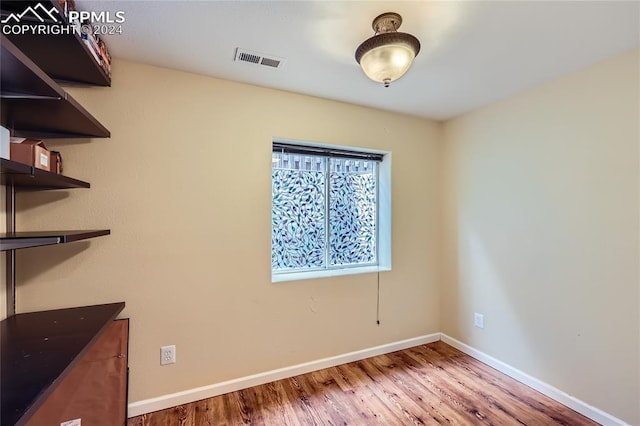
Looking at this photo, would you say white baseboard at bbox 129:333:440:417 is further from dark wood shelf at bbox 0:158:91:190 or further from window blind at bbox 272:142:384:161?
window blind at bbox 272:142:384:161

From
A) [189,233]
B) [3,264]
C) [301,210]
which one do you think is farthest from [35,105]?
[301,210]

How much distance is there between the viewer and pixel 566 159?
79.9 inches

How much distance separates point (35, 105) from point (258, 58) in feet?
3.90

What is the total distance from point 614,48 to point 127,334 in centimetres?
352

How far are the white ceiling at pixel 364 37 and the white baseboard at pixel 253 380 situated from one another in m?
2.29

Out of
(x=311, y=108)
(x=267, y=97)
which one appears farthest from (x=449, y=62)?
(x=267, y=97)

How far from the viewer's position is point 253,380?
7.22ft

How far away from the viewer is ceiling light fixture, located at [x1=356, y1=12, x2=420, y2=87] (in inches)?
57.4

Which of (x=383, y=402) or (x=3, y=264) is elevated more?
(x=3, y=264)

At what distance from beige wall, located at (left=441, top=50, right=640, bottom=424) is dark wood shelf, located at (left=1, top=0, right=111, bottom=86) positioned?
297cm

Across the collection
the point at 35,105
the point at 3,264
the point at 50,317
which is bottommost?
the point at 50,317

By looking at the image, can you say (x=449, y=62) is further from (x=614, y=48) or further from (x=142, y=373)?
(x=142, y=373)

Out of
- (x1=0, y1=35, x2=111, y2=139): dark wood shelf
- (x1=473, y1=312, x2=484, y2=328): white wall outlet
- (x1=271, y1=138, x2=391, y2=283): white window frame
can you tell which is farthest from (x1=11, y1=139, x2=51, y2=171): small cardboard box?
(x1=473, y1=312, x2=484, y2=328): white wall outlet

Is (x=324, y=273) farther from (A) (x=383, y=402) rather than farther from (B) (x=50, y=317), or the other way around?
(B) (x=50, y=317)
